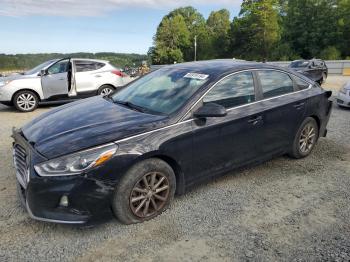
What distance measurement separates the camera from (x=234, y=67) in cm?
439

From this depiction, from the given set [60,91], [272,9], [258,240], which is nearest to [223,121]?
[258,240]

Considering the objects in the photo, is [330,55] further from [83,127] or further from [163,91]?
[83,127]

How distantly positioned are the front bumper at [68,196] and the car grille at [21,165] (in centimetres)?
1

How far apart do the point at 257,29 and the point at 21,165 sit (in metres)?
58.4

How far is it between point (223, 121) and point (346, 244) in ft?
5.69

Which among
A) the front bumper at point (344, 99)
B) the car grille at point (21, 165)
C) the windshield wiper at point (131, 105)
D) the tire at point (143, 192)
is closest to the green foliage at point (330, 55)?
the front bumper at point (344, 99)

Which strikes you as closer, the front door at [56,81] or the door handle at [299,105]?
the door handle at [299,105]

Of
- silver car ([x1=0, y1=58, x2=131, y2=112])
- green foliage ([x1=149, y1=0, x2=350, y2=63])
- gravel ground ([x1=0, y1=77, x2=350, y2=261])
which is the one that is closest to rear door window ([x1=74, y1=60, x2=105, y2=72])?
silver car ([x1=0, y1=58, x2=131, y2=112])

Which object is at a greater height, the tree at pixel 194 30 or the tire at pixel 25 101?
the tree at pixel 194 30

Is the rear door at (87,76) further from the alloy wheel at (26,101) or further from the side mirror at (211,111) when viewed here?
the side mirror at (211,111)

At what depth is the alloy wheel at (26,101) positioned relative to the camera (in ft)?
32.3

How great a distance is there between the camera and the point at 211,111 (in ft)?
12.1

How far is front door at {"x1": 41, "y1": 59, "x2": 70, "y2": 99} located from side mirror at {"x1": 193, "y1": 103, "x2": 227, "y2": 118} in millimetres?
7273

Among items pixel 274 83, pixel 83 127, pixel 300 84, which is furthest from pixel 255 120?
pixel 83 127
